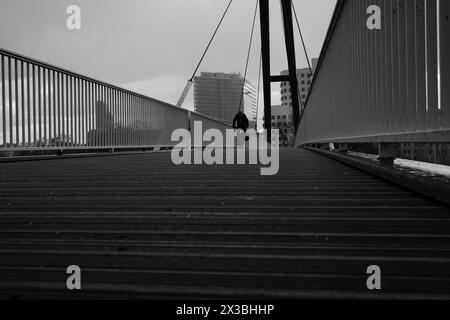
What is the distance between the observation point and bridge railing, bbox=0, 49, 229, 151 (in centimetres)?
676

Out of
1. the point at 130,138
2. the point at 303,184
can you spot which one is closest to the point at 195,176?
the point at 303,184

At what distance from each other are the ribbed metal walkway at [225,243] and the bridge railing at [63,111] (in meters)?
4.37

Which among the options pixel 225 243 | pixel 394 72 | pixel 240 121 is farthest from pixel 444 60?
pixel 240 121

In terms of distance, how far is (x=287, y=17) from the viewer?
20.8 metres

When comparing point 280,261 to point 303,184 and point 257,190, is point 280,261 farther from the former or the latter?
point 303,184

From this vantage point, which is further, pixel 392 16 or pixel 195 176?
pixel 195 176

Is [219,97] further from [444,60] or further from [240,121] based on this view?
[444,60]

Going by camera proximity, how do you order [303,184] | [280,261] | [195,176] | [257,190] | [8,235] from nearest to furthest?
1. [280,261]
2. [8,235]
3. [257,190]
4. [303,184]
5. [195,176]

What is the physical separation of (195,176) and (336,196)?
1.67 meters

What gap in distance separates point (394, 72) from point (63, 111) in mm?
6773

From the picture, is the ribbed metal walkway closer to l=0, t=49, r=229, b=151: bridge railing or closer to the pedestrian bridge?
the pedestrian bridge

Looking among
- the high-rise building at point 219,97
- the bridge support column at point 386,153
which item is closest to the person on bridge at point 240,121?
the high-rise building at point 219,97

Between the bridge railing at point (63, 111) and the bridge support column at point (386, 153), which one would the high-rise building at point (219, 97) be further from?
the bridge support column at point (386, 153)
